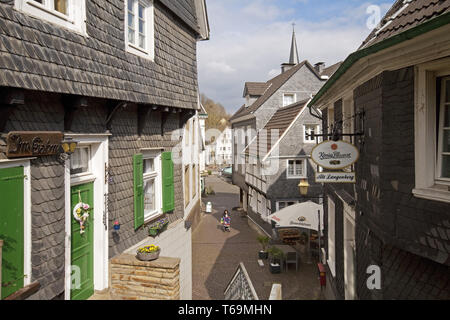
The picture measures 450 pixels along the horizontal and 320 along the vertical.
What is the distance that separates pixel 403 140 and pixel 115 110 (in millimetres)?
4731

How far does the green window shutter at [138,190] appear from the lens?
7586 millimetres

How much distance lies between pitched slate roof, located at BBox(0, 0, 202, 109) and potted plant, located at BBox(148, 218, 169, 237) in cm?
279

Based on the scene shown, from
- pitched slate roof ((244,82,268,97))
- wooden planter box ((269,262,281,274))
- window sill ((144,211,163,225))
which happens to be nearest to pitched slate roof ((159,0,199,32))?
window sill ((144,211,163,225))

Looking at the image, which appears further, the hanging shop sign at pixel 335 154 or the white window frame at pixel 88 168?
the white window frame at pixel 88 168

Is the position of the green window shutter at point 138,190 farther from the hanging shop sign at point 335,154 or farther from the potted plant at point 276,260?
the potted plant at point 276,260

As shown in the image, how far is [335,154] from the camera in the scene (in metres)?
5.95

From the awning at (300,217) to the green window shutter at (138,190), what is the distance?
681 centimetres

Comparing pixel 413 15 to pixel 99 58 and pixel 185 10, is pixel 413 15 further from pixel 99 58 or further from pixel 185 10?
pixel 185 10

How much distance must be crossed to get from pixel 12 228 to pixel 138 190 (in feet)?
10.7

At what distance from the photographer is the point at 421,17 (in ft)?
14.3

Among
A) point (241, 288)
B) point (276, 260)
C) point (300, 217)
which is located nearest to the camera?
point (241, 288)

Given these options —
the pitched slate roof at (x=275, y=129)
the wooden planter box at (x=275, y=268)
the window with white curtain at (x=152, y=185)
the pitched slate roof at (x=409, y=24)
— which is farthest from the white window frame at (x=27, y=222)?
the pitched slate roof at (x=275, y=129)

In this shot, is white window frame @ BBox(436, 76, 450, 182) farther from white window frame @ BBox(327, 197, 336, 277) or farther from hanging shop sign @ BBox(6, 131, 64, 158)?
white window frame @ BBox(327, 197, 336, 277)

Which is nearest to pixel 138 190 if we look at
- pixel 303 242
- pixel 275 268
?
pixel 275 268
